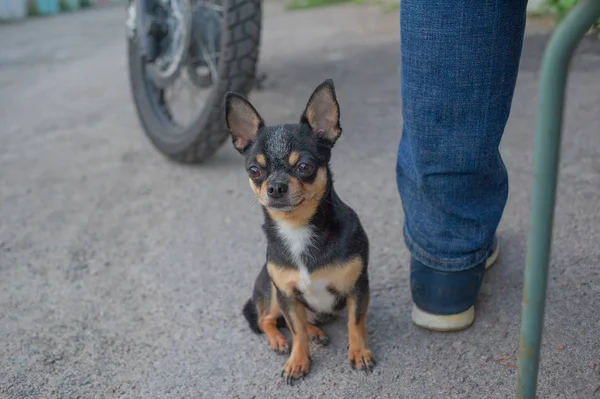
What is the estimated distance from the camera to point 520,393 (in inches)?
46.7

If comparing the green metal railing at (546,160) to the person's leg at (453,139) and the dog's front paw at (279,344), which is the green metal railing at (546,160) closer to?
the person's leg at (453,139)

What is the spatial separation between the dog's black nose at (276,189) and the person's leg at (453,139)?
0.39 meters

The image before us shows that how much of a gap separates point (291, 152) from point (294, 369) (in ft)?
1.99

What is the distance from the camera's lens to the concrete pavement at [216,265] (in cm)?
181

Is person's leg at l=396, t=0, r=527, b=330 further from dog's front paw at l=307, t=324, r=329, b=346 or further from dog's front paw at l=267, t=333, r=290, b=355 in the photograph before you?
dog's front paw at l=267, t=333, r=290, b=355

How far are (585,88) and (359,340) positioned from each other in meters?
2.47

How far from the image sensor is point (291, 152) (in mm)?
1750

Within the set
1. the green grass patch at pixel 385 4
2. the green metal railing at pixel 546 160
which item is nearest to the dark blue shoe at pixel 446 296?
the green metal railing at pixel 546 160

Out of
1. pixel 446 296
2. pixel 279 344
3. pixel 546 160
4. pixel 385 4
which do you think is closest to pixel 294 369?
pixel 279 344

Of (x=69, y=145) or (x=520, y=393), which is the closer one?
(x=520, y=393)

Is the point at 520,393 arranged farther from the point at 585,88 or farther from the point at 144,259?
the point at 585,88

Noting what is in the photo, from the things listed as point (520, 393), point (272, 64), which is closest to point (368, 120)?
point (272, 64)

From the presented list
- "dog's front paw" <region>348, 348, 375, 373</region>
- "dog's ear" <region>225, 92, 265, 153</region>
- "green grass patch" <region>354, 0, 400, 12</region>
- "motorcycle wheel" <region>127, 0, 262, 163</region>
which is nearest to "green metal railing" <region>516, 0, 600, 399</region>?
"dog's front paw" <region>348, 348, 375, 373</region>

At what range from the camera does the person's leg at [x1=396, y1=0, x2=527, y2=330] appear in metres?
1.62
